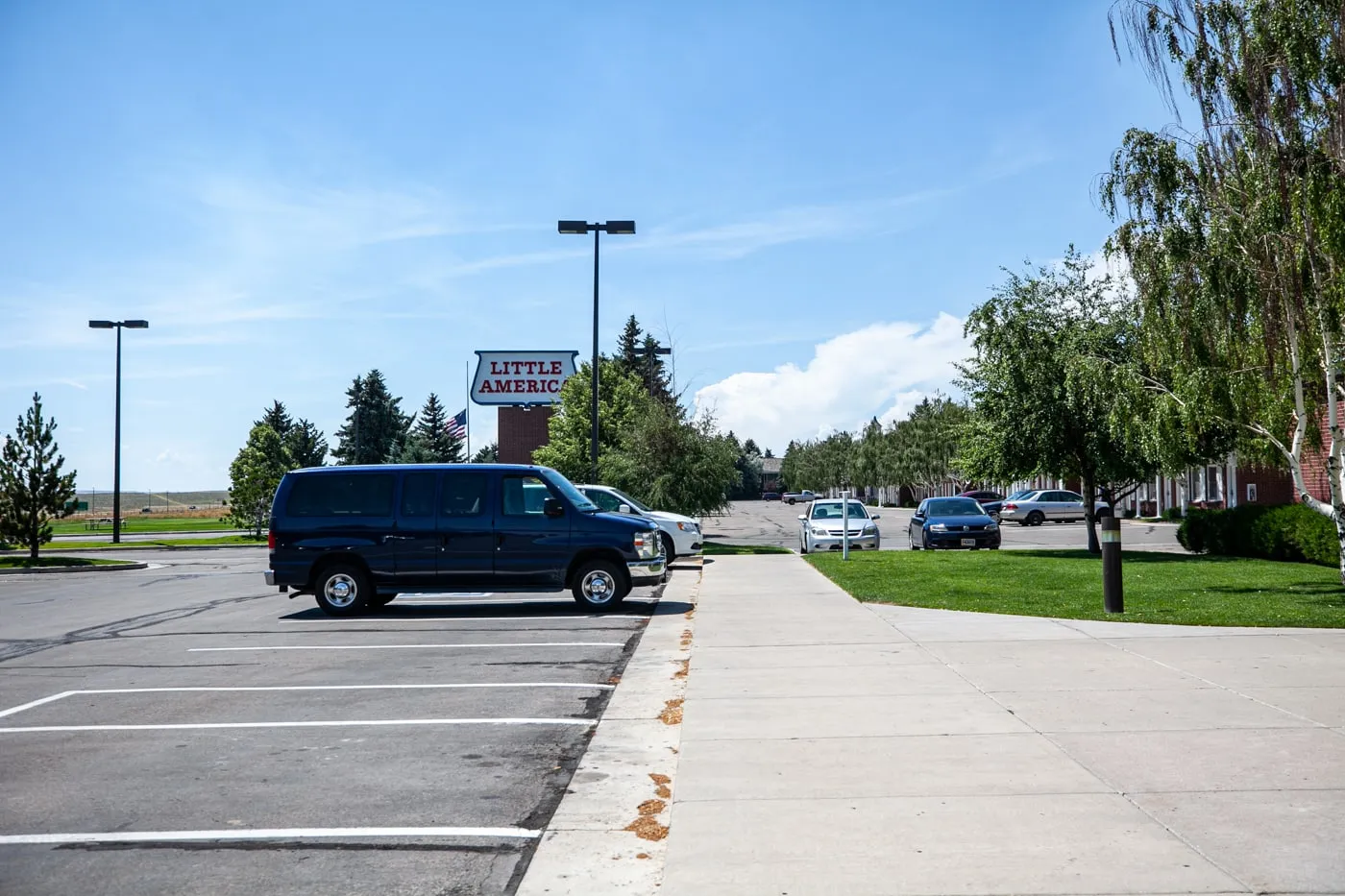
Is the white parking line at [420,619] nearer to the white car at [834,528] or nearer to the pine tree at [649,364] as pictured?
the white car at [834,528]

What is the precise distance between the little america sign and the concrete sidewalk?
5879 centimetres

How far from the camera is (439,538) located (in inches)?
589

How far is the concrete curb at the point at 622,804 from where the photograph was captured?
4547 millimetres

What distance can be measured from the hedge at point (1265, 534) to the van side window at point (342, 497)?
16605 millimetres

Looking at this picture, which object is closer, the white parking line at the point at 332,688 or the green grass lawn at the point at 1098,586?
the white parking line at the point at 332,688

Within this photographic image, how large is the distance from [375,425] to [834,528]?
69570 mm

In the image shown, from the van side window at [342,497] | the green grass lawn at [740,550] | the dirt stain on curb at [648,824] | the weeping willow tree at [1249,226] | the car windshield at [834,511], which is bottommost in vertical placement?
the dirt stain on curb at [648,824]

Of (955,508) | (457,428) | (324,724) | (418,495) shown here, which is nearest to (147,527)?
(457,428)

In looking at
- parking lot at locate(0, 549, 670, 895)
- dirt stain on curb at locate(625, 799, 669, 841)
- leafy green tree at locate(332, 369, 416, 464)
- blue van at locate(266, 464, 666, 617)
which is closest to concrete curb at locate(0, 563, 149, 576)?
parking lot at locate(0, 549, 670, 895)

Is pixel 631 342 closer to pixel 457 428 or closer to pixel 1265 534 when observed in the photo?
pixel 457 428

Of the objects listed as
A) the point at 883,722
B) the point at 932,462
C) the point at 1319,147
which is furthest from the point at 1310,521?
the point at 932,462

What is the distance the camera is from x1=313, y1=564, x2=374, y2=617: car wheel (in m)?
15.1

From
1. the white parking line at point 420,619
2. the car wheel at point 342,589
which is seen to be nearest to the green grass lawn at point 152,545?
the car wheel at point 342,589

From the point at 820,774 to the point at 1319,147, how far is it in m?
11.9
